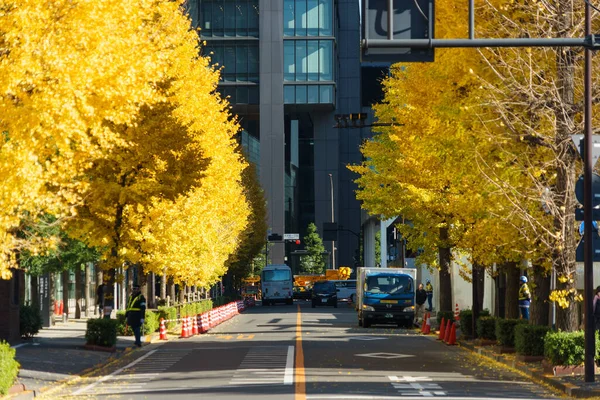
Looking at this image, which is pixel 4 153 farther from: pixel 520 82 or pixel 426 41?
pixel 520 82

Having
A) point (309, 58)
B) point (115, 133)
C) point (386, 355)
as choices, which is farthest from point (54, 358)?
point (309, 58)

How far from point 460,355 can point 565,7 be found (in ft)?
36.7

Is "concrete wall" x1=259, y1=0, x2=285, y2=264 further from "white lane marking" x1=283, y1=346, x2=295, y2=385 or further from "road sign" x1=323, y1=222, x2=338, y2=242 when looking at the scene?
"white lane marking" x1=283, y1=346, x2=295, y2=385

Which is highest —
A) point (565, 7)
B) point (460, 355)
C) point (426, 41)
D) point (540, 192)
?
point (565, 7)

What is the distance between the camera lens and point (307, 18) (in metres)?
118

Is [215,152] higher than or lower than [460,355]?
higher

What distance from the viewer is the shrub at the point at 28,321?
35.1 meters

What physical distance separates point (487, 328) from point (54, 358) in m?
12.0

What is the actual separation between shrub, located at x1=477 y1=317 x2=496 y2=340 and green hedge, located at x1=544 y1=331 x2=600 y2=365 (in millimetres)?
10079

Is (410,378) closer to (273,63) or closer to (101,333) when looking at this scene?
(101,333)

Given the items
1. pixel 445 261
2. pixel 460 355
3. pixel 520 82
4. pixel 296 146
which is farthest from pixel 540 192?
pixel 296 146

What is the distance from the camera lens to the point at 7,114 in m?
18.1

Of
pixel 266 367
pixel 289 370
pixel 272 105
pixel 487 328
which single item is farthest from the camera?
pixel 272 105

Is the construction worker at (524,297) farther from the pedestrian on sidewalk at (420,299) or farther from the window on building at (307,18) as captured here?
the window on building at (307,18)
